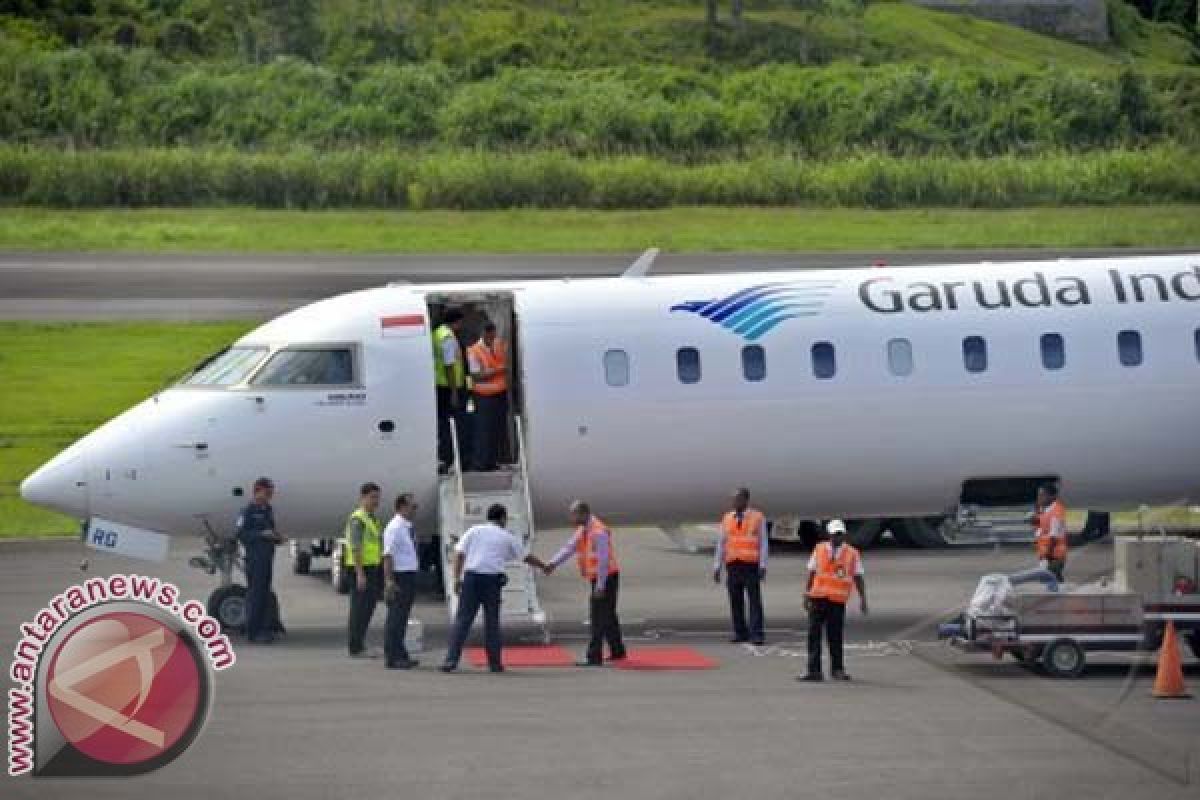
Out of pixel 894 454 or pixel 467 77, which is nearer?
pixel 894 454

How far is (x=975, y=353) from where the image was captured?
91.8 ft

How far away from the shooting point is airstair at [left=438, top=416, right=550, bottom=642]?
2573 cm

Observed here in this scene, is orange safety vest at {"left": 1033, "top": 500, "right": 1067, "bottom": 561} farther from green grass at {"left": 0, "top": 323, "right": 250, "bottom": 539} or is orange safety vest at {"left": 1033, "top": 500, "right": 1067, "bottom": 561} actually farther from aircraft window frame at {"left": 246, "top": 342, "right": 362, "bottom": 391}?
green grass at {"left": 0, "top": 323, "right": 250, "bottom": 539}

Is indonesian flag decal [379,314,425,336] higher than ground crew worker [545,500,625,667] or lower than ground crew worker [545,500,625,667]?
higher

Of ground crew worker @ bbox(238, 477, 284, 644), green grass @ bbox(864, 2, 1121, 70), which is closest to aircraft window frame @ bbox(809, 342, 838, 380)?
ground crew worker @ bbox(238, 477, 284, 644)

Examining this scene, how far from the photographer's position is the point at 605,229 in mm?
59719

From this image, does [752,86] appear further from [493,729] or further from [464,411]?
[493,729]

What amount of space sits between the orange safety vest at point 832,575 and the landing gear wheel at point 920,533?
33.0 feet

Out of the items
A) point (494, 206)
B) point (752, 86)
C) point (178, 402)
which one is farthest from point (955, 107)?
point (178, 402)

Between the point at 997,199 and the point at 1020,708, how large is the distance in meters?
42.6

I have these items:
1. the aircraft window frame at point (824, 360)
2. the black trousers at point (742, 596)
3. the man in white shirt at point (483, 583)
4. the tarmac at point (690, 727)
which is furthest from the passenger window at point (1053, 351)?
the man in white shirt at point (483, 583)

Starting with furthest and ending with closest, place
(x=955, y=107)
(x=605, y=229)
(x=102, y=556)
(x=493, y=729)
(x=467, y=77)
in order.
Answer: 1. (x=467, y=77)
2. (x=955, y=107)
3. (x=605, y=229)
4. (x=102, y=556)
5. (x=493, y=729)

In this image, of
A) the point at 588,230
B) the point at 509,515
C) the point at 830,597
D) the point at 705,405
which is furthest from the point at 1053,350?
the point at 588,230

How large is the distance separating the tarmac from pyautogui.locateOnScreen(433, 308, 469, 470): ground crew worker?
2003 mm
